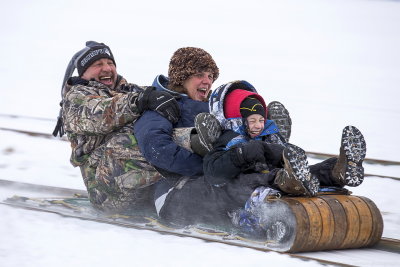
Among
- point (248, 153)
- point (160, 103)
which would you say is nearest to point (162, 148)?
point (160, 103)

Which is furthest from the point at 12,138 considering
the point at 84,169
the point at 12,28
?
the point at 12,28

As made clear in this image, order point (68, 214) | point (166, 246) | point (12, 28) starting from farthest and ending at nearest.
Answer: point (12, 28) → point (68, 214) → point (166, 246)

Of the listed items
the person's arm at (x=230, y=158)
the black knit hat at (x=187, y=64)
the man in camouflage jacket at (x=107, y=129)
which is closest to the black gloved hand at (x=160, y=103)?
the man in camouflage jacket at (x=107, y=129)

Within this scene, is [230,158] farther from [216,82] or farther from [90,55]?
[216,82]

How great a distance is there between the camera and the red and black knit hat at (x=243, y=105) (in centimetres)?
444

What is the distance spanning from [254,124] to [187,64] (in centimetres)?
72

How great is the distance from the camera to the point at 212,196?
4.60 metres

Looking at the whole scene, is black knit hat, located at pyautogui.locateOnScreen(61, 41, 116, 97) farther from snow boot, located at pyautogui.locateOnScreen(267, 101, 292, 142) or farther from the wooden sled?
the wooden sled

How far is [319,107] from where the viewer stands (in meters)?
10.9

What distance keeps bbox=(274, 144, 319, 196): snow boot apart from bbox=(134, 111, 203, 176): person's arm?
0.64 m

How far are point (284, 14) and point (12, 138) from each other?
570 inches

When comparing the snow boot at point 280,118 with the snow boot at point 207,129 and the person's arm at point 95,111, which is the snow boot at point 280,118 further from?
the person's arm at point 95,111

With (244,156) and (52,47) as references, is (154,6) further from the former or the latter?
(244,156)

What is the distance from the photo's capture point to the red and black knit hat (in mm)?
4441
